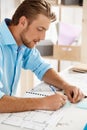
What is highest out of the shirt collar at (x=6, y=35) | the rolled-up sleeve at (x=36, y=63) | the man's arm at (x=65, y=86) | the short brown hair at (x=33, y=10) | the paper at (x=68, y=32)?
the short brown hair at (x=33, y=10)

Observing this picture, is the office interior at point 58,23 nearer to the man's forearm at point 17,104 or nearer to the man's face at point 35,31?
the man's face at point 35,31

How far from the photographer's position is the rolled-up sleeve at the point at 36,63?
5.89 ft

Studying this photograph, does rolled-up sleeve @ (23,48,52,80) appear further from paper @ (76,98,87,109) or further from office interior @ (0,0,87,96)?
office interior @ (0,0,87,96)

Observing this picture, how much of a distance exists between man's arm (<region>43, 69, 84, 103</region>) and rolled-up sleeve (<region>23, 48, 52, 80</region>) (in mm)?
43

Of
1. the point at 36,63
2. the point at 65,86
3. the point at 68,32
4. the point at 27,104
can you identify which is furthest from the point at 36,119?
the point at 68,32

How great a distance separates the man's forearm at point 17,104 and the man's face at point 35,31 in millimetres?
443

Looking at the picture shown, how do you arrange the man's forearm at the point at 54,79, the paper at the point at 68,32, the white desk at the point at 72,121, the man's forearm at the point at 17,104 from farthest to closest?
the paper at the point at 68,32 < the man's forearm at the point at 54,79 < the man's forearm at the point at 17,104 < the white desk at the point at 72,121

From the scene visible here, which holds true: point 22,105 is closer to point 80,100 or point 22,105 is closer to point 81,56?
point 80,100

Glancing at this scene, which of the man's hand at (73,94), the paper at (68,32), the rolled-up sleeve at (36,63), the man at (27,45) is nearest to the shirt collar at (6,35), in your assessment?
the man at (27,45)

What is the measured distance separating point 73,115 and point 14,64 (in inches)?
24.3

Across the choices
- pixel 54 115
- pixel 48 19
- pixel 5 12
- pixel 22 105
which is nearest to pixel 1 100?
pixel 22 105

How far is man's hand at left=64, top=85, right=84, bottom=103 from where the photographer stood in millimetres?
1431

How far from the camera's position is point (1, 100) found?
125cm

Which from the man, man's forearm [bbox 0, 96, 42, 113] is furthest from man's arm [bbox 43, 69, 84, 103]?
man's forearm [bbox 0, 96, 42, 113]
